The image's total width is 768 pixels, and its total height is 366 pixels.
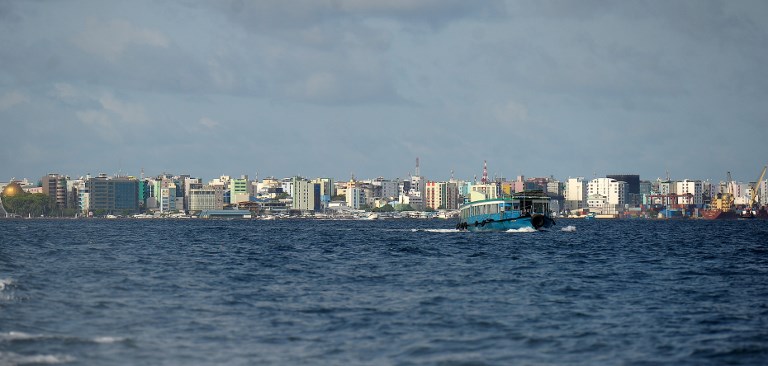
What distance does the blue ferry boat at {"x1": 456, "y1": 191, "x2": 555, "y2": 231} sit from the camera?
132 m

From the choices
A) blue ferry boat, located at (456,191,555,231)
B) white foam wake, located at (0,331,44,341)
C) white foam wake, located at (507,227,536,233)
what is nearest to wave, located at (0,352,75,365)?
white foam wake, located at (0,331,44,341)

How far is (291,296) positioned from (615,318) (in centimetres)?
1485

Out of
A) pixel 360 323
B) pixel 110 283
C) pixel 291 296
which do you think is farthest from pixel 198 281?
pixel 360 323

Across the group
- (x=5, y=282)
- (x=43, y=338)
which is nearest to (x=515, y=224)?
(x=5, y=282)

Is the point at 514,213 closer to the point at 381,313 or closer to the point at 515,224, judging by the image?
the point at 515,224

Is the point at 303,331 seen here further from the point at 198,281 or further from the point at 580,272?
the point at 580,272

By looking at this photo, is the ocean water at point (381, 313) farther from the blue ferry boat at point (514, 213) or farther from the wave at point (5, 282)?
the blue ferry boat at point (514, 213)

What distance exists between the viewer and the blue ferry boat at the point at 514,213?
132 metres

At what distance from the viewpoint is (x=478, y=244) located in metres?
101

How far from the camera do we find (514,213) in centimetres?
13288

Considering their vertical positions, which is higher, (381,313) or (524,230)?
(524,230)

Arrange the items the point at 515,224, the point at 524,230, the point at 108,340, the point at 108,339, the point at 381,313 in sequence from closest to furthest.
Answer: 1. the point at 108,340
2. the point at 108,339
3. the point at 381,313
4. the point at 515,224
5. the point at 524,230

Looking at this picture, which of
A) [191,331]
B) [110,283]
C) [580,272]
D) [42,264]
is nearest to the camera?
[191,331]

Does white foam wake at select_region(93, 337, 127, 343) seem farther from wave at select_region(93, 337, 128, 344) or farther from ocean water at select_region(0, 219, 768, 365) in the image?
ocean water at select_region(0, 219, 768, 365)
